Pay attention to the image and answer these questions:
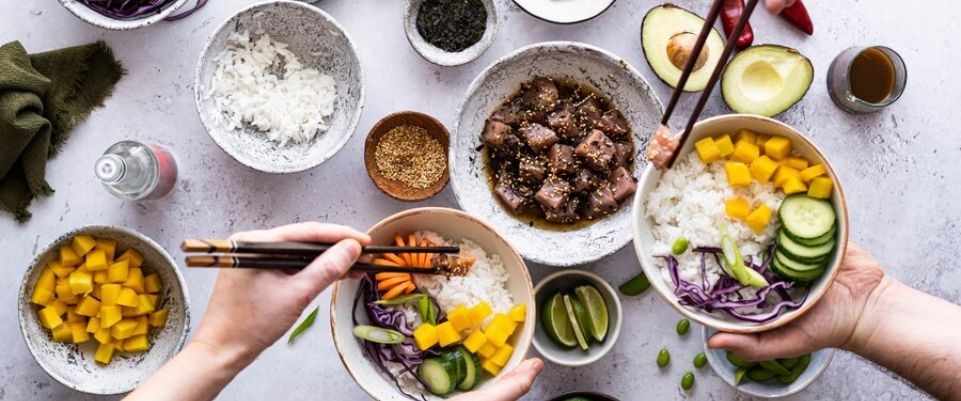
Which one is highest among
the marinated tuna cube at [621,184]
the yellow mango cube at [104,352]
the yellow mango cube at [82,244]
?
the marinated tuna cube at [621,184]

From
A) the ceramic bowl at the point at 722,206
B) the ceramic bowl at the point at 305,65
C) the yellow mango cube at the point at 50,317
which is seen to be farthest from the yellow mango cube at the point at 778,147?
the yellow mango cube at the point at 50,317

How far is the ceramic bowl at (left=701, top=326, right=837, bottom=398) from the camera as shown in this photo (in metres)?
3.16

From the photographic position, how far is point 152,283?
3.22m

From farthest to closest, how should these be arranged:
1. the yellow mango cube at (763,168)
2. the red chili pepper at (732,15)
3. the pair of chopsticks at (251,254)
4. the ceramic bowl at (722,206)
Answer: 1. the red chili pepper at (732,15)
2. the yellow mango cube at (763,168)
3. the ceramic bowl at (722,206)
4. the pair of chopsticks at (251,254)

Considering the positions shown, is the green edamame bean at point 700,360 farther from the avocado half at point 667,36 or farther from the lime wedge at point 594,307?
the avocado half at point 667,36

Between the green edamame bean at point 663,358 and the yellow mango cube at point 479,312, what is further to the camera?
the green edamame bean at point 663,358

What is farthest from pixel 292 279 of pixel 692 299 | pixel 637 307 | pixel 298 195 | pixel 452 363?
pixel 637 307

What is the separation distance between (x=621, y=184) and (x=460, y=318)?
77cm

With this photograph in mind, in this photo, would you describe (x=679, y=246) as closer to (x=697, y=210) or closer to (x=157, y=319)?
(x=697, y=210)

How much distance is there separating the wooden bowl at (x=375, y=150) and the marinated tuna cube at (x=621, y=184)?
1.99 feet

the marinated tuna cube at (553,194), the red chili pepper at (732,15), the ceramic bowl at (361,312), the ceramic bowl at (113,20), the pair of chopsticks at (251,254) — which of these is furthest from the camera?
A: the red chili pepper at (732,15)

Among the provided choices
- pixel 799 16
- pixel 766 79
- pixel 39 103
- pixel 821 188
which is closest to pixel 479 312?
pixel 821 188

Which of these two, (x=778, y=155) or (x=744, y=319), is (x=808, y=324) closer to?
(x=744, y=319)

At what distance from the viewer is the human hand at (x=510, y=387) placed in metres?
2.75
